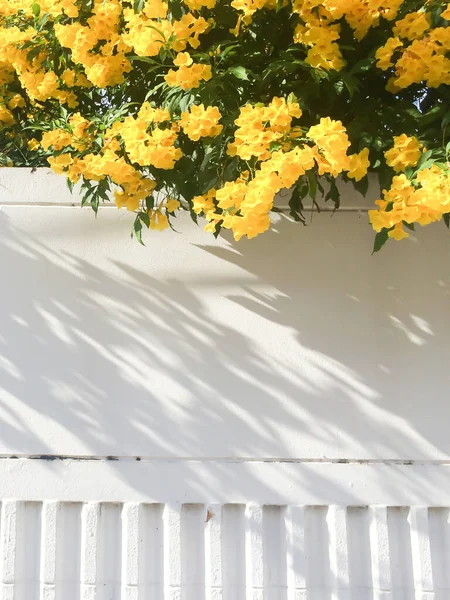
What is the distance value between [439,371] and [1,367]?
166cm

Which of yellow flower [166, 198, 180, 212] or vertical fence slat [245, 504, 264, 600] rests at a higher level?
yellow flower [166, 198, 180, 212]

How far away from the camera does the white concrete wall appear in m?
1.98

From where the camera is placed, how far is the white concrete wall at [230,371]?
1981mm

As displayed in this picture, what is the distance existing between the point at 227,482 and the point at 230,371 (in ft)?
1.33

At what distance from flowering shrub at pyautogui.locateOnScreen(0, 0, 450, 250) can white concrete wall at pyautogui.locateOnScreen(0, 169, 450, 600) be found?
0.90ft

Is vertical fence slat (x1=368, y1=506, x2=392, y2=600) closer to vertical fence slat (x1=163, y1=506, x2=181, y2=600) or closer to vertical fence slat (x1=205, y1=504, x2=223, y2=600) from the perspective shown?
vertical fence slat (x1=205, y1=504, x2=223, y2=600)

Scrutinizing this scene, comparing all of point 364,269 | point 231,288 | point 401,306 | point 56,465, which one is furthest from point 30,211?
point 401,306

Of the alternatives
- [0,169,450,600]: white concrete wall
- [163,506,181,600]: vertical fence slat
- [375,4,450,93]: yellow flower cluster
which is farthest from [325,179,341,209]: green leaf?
[163,506,181,600]: vertical fence slat

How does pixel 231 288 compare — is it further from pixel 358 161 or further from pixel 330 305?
pixel 358 161

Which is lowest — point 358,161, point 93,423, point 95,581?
point 95,581

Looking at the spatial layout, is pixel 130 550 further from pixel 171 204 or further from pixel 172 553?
pixel 171 204

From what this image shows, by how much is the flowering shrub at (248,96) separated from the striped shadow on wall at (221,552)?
3.41 feet

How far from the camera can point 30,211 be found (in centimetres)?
216

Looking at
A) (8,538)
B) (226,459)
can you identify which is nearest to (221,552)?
(226,459)
